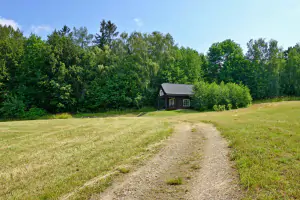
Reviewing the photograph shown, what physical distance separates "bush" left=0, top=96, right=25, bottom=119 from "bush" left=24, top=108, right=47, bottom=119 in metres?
0.90

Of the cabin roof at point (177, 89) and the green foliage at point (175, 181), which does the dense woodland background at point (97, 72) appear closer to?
the cabin roof at point (177, 89)

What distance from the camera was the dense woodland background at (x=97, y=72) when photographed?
3803cm

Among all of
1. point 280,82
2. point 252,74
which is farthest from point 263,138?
point 280,82

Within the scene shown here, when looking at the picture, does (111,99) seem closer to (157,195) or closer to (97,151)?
(97,151)

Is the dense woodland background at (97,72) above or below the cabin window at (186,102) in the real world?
above

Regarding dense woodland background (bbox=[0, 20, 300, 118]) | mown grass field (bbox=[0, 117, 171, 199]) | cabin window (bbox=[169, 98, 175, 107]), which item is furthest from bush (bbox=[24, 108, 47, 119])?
mown grass field (bbox=[0, 117, 171, 199])

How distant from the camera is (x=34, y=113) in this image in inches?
1406

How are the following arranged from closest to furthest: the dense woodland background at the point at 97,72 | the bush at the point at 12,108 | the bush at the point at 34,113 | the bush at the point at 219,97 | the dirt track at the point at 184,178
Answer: the dirt track at the point at 184,178
the bush at the point at 219,97
the bush at the point at 12,108
the bush at the point at 34,113
the dense woodland background at the point at 97,72

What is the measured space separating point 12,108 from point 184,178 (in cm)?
3868

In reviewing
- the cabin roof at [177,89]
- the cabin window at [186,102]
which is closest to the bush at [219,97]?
the cabin roof at [177,89]

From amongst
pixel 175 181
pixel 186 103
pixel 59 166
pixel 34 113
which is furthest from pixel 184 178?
pixel 34 113

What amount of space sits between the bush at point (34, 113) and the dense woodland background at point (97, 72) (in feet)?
1.78

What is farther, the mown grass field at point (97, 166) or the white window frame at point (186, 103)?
the white window frame at point (186, 103)

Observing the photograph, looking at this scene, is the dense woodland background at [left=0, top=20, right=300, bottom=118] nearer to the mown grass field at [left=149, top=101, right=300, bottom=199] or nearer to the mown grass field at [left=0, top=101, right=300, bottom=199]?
the mown grass field at [left=0, top=101, right=300, bottom=199]
